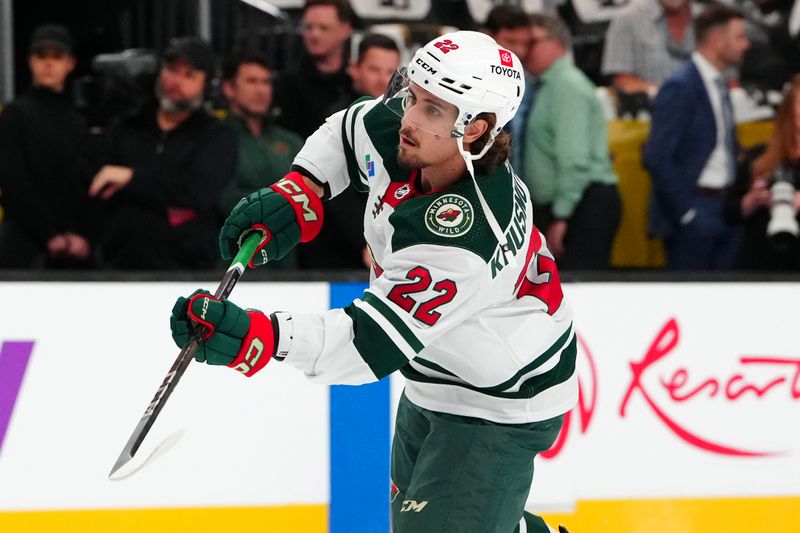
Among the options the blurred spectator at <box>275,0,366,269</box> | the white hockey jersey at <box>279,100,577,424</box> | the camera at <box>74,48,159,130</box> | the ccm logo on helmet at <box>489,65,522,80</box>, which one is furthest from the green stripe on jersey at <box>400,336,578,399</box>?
the camera at <box>74,48,159,130</box>

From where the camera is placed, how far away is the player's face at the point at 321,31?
435cm

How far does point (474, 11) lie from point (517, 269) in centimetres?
221

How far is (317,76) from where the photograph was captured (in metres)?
4.31

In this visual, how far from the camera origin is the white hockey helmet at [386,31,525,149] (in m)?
2.43

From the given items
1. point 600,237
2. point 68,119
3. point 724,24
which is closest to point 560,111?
point 600,237

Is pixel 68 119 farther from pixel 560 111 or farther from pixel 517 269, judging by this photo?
pixel 517 269

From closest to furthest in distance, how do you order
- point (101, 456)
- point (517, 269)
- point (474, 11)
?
point (517, 269) → point (101, 456) → point (474, 11)

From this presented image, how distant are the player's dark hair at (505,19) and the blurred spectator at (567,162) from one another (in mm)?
58

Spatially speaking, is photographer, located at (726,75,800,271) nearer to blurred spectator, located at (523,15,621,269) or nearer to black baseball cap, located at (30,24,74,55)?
blurred spectator, located at (523,15,621,269)

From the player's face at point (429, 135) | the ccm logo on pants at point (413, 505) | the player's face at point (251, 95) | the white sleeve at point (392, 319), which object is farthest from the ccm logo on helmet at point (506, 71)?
the player's face at point (251, 95)

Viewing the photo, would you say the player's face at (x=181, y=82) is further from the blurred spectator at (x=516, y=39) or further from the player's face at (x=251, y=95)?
the blurred spectator at (x=516, y=39)

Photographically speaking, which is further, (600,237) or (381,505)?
(600,237)

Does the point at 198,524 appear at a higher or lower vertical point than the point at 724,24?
lower

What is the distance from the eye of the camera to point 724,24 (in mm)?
4582
